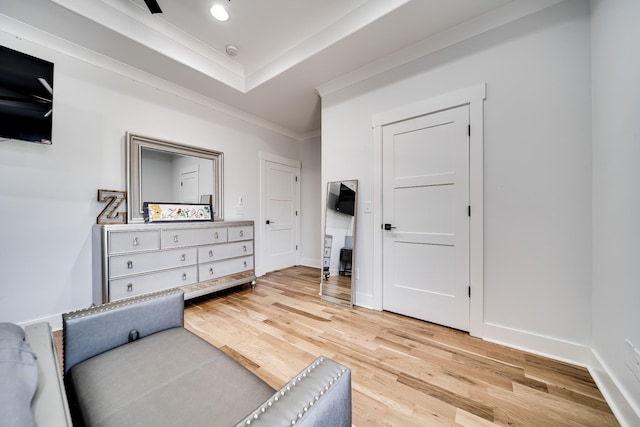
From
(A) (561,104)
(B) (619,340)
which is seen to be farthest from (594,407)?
(A) (561,104)

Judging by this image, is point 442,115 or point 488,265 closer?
point 488,265

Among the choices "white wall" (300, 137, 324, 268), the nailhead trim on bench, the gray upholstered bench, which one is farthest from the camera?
"white wall" (300, 137, 324, 268)

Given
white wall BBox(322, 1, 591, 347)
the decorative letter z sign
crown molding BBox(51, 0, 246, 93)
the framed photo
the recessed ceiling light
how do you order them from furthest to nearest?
the framed photo < the decorative letter z sign < the recessed ceiling light < crown molding BBox(51, 0, 246, 93) < white wall BBox(322, 1, 591, 347)

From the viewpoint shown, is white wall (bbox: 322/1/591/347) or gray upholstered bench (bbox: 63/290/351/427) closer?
gray upholstered bench (bbox: 63/290/351/427)

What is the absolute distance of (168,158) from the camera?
2961mm

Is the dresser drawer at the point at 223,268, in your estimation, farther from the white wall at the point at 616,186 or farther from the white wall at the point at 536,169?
the white wall at the point at 616,186

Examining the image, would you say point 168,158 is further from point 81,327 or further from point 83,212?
point 81,327

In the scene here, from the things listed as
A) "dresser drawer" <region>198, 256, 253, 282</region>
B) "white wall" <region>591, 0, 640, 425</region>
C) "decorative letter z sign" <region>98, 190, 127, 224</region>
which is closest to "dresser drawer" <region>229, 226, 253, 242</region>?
"dresser drawer" <region>198, 256, 253, 282</region>

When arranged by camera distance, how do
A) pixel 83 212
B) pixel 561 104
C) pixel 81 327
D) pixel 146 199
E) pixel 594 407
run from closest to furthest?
pixel 81 327 → pixel 594 407 → pixel 561 104 → pixel 83 212 → pixel 146 199

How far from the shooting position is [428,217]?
2.33 meters

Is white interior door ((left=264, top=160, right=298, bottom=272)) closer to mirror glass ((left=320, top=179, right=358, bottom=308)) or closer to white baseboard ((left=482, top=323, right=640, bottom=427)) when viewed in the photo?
mirror glass ((left=320, top=179, right=358, bottom=308))

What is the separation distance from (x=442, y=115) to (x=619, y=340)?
192 centimetres

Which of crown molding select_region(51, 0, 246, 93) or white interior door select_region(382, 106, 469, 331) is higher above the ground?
crown molding select_region(51, 0, 246, 93)

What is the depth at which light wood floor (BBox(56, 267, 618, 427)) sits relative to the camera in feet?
4.25
